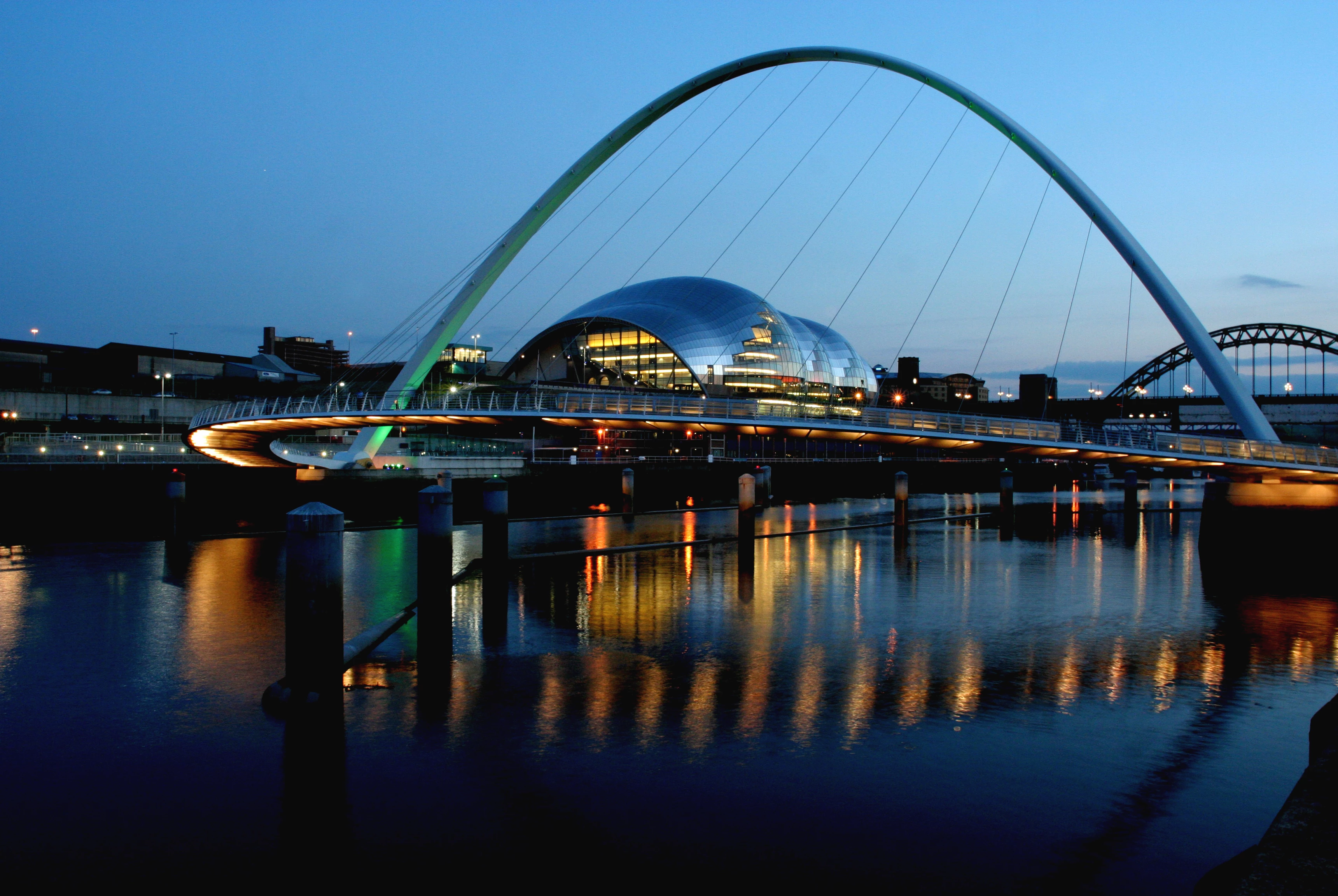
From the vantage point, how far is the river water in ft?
25.6

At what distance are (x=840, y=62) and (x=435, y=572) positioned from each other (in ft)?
121

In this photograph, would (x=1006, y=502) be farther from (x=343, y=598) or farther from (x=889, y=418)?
(x=343, y=598)

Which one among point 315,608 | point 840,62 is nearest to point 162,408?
point 840,62

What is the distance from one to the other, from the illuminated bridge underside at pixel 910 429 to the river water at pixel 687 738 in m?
10.2

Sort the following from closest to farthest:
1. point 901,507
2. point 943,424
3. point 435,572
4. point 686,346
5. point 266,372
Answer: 1. point 435,572
2. point 943,424
3. point 901,507
4. point 686,346
5. point 266,372

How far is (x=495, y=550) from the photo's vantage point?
19750 millimetres

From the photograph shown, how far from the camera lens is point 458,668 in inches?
538

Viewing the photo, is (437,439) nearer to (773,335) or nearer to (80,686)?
(773,335)

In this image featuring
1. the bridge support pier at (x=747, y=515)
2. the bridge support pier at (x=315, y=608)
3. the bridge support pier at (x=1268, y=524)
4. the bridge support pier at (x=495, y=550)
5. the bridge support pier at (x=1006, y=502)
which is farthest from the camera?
the bridge support pier at (x=1006, y=502)

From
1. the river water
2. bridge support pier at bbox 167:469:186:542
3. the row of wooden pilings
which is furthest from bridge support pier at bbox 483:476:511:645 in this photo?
bridge support pier at bbox 167:469:186:542

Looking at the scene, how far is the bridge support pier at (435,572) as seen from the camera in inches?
568

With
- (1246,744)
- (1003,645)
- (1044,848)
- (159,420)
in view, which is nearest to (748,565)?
(1003,645)

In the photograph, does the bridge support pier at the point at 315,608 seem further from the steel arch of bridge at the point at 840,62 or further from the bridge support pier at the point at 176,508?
the steel arch of bridge at the point at 840,62

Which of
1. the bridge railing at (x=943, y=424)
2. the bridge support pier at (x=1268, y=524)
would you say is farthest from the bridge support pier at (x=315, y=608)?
the bridge support pier at (x=1268, y=524)
